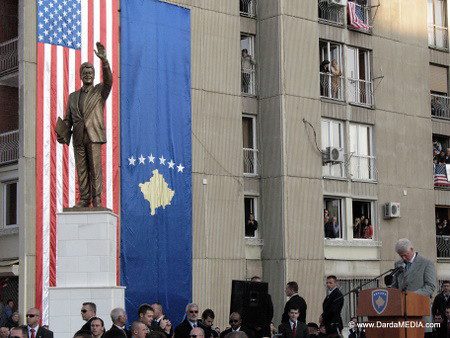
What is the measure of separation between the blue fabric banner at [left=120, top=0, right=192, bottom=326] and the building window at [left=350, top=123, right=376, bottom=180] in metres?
8.23

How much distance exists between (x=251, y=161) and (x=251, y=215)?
6.73 feet

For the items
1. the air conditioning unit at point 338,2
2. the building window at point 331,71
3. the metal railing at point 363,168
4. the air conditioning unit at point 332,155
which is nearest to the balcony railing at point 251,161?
the air conditioning unit at point 332,155

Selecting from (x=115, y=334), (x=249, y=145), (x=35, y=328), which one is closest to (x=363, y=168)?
(x=249, y=145)

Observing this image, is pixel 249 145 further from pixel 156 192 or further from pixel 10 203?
pixel 10 203

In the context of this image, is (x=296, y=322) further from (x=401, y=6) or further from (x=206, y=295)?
(x=401, y=6)

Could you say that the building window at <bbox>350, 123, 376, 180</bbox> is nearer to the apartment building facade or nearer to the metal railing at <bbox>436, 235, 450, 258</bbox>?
the apartment building facade

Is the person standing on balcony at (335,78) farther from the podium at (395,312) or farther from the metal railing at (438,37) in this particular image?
the podium at (395,312)

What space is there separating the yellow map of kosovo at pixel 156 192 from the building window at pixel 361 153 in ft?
30.1

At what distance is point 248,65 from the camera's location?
41062 millimetres

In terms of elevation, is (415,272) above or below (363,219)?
below

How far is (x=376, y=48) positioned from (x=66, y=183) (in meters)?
16.1

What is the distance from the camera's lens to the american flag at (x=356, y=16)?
4334 cm

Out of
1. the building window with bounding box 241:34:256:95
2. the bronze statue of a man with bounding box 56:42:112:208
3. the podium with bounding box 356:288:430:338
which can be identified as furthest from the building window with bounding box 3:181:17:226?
the podium with bounding box 356:288:430:338

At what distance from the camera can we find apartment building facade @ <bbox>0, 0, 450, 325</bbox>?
3753cm
